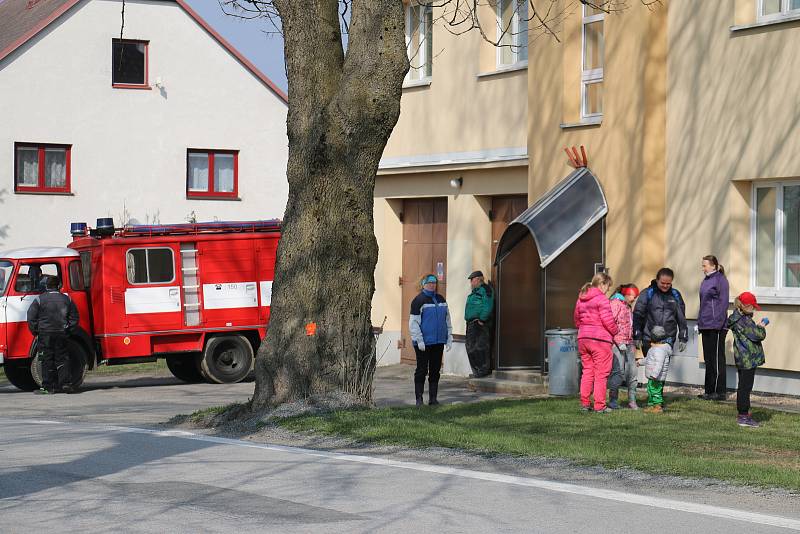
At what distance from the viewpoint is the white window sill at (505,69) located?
837 inches

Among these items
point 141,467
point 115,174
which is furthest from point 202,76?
point 141,467

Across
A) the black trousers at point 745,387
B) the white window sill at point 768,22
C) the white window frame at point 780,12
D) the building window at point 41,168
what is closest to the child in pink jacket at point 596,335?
the black trousers at point 745,387

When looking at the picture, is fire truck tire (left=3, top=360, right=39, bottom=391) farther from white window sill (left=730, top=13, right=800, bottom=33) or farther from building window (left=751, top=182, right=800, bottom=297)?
white window sill (left=730, top=13, right=800, bottom=33)

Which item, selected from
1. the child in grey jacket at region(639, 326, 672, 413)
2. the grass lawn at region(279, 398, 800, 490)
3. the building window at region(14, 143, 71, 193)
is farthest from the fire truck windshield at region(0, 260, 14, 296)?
the building window at region(14, 143, 71, 193)

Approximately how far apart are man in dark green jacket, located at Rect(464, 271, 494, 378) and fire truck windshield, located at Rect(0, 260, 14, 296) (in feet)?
24.2

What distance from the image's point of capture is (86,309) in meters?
22.0

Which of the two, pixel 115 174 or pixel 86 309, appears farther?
pixel 115 174

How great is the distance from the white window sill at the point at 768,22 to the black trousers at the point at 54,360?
433 inches

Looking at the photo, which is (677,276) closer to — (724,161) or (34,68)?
(724,161)

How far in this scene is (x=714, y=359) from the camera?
17.0 m

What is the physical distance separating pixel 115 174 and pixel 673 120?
66.8 ft

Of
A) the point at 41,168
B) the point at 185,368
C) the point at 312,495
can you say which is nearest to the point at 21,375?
the point at 185,368

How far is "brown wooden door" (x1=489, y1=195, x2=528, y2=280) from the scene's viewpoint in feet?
71.2

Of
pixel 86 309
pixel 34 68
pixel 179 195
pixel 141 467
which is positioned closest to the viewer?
pixel 141 467
